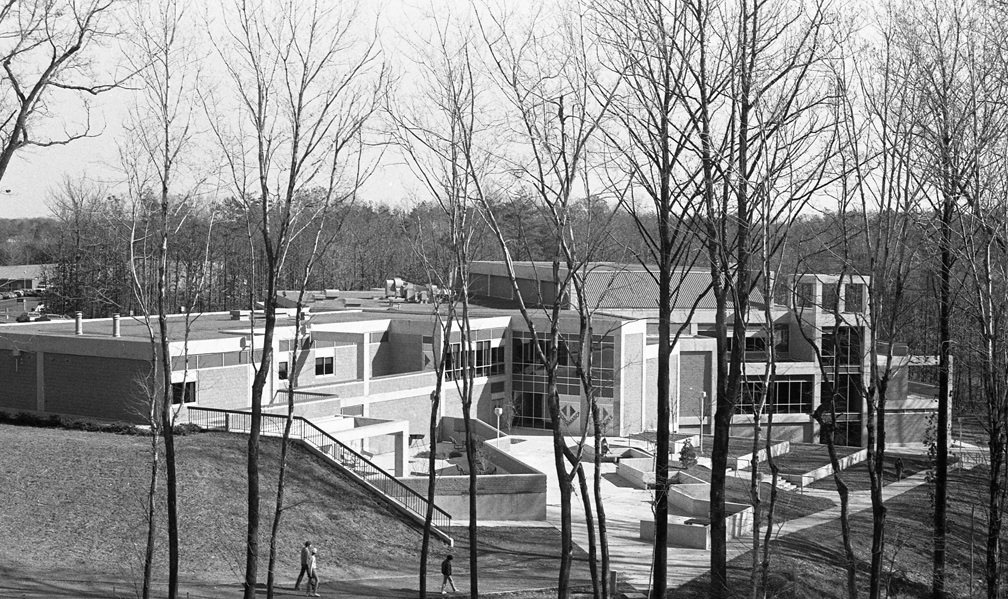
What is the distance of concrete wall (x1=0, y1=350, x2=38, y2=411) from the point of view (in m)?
34.0

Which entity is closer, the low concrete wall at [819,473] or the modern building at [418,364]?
the modern building at [418,364]

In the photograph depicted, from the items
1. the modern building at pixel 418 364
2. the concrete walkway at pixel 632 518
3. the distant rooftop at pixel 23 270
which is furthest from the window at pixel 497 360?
the distant rooftop at pixel 23 270

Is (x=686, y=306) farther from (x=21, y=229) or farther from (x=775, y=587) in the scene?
(x=21, y=229)

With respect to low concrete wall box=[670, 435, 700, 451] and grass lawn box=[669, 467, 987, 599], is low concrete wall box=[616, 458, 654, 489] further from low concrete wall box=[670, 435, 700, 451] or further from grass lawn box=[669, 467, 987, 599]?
grass lawn box=[669, 467, 987, 599]

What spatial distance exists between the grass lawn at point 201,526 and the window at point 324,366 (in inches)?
448

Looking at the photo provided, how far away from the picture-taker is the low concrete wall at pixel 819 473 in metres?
39.0

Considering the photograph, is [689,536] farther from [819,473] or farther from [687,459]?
[819,473]

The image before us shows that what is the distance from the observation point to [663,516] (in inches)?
530

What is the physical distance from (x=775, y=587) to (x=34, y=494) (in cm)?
1884

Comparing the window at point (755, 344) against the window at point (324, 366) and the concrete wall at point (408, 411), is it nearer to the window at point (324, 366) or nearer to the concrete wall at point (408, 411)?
the concrete wall at point (408, 411)

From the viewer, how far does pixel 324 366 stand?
134 feet

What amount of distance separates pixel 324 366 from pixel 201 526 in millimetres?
17377

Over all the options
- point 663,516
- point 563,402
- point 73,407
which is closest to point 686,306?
point 563,402

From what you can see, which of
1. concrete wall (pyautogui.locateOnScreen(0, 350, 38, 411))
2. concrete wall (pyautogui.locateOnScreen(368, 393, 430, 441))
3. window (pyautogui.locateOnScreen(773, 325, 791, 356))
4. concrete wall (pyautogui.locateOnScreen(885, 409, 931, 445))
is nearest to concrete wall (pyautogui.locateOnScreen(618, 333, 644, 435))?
concrete wall (pyautogui.locateOnScreen(368, 393, 430, 441))
